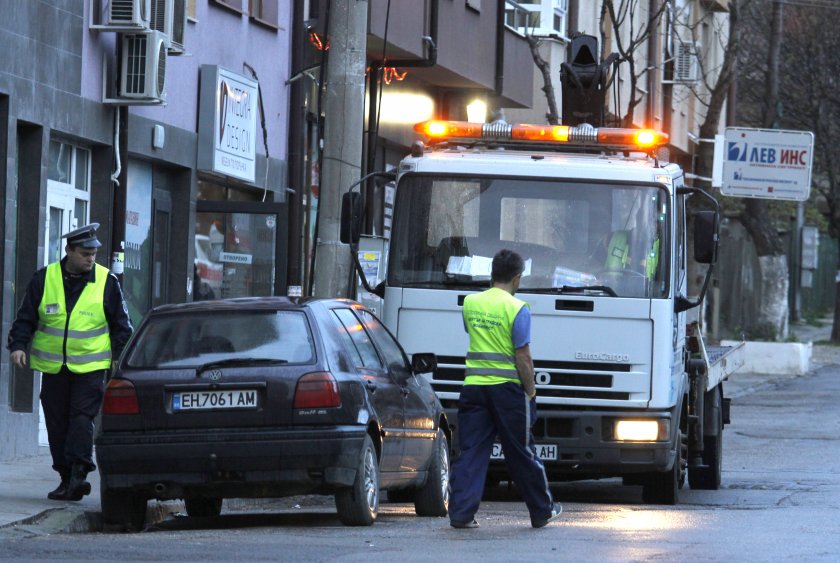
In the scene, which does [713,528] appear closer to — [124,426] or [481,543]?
[481,543]

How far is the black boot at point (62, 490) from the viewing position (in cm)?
1208

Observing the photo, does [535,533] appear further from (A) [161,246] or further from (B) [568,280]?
(A) [161,246]

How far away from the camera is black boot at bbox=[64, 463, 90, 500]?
12008 mm

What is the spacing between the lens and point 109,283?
12297 mm

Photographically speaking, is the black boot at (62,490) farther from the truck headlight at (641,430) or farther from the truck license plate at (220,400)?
the truck headlight at (641,430)

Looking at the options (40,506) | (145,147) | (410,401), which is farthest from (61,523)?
(145,147)

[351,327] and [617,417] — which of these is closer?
[351,327]

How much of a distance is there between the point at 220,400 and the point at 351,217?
9.13ft

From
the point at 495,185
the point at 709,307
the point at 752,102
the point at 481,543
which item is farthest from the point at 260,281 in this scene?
the point at 752,102

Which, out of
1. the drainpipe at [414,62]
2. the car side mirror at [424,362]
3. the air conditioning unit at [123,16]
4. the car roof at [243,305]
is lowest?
the car side mirror at [424,362]

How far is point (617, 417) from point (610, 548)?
366 centimetres

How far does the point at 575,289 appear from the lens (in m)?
13.3

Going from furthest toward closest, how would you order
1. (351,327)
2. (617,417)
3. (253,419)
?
(617,417) < (351,327) < (253,419)

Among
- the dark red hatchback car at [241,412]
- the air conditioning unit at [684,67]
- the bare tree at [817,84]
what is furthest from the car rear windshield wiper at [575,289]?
the bare tree at [817,84]
